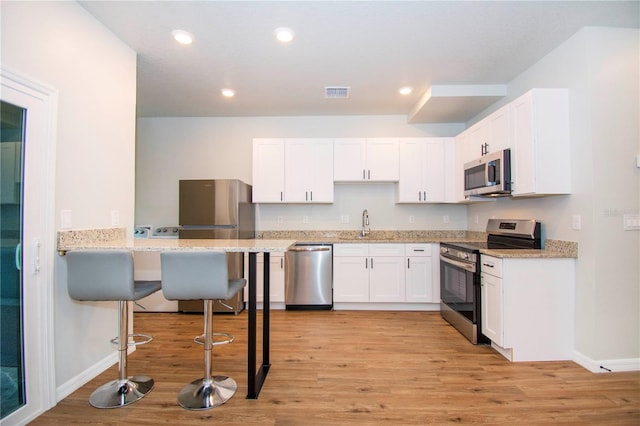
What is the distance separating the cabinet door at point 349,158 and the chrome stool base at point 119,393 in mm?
3035

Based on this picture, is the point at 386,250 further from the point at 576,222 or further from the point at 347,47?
the point at 347,47

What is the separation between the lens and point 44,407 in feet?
6.11

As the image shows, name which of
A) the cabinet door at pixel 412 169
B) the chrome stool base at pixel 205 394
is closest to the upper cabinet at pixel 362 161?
the cabinet door at pixel 412 169

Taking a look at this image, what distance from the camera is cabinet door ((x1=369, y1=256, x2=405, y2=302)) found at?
383 cm

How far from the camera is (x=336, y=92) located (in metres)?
3.60

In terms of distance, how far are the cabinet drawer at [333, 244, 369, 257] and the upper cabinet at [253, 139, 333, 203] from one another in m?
0.69

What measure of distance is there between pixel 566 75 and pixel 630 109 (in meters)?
0.53

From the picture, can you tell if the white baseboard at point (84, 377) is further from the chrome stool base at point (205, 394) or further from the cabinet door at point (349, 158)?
the cabinet door at point (349, 158)

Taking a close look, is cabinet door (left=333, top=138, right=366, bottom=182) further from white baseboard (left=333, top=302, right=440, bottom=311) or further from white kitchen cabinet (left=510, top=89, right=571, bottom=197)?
white kitchen cabinet (left=510, top=89, right=571, bottom=197)

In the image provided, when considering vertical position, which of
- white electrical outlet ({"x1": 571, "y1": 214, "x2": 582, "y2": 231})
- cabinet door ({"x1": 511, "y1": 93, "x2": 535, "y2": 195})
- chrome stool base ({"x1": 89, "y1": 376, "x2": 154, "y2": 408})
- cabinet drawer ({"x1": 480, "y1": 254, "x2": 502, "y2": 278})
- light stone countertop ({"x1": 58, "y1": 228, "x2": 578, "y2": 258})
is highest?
cabinet door ({"x1": 511, "y1": 93, "x2": 535, "y2": 195})

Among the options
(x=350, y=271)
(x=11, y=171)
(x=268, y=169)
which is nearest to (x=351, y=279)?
(x=350, y=271)

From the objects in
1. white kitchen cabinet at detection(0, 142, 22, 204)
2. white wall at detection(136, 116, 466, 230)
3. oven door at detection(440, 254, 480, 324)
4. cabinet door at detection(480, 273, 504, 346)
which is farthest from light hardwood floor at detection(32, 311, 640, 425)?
white wall at detection(136, 116, 466, 230)

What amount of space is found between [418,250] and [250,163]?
267cm

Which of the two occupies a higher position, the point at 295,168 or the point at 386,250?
the point at 295,168
